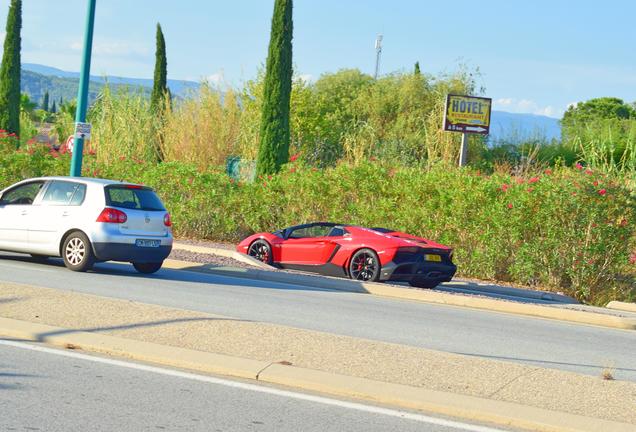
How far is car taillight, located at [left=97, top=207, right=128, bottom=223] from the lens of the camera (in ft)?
48.6

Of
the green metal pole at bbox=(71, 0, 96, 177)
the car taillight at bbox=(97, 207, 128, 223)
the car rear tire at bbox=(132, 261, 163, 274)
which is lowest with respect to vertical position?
the car rear tire at bbox=(132, 261, 163, 274)

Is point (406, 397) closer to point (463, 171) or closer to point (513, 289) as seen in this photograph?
point (513, 289)

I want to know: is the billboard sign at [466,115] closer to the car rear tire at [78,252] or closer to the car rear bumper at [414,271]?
the car rear bumper at [414,271]

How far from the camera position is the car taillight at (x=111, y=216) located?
14820 millimetres

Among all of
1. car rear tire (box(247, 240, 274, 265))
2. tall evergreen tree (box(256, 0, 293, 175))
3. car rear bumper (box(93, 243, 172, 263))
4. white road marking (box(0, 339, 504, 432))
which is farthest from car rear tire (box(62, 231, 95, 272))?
tall evergreen tree (box(256, 0, 293, 175))

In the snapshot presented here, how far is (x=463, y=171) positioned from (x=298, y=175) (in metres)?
4.49

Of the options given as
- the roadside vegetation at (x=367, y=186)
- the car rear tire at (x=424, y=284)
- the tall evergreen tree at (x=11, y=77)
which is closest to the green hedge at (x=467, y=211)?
the roadside vegetation at (x=367, y=186)

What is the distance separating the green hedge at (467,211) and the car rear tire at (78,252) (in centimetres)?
874

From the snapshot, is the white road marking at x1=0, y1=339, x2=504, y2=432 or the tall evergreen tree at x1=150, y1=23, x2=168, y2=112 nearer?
the white road marking at x1=0, y1=339, x2=504, y2=432

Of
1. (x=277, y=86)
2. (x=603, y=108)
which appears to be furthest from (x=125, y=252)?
(x=603, y=108)

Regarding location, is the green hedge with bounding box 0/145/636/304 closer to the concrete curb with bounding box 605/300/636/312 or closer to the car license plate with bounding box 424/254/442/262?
the concrete curb with bounding box 605/300/636/312

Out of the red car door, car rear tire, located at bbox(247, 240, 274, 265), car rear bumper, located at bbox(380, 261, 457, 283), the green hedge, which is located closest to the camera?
car rear bumper, located at bbox(380, 261, 457, 283)

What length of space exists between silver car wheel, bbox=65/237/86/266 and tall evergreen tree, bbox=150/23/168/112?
28312 millimetres

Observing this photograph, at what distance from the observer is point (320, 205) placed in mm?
23625
